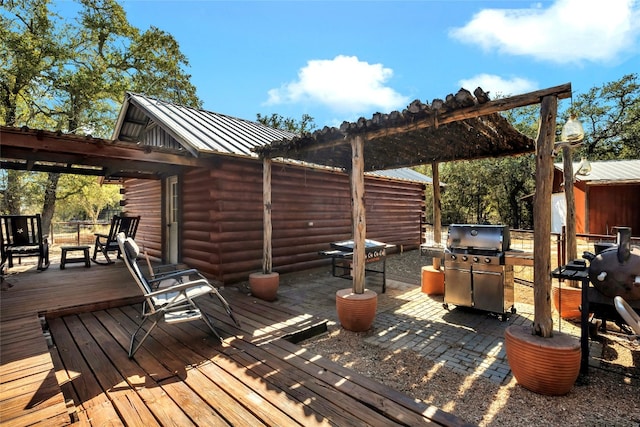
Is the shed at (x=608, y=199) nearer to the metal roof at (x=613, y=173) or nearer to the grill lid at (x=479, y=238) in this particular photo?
the metal roof at (x=613, y=173)

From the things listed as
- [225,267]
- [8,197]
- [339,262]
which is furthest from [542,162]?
[8,197]

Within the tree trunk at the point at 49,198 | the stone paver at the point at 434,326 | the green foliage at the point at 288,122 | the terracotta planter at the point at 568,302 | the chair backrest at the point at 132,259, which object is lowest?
the stone paver at the point at 434,326

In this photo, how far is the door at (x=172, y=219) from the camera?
23.4 ft

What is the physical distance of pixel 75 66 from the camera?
14.6 meters

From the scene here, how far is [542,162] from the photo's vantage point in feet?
8.71

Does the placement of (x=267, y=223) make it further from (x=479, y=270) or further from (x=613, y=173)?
(x=613, y=173)

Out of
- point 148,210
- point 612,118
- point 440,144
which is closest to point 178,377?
point 440,144

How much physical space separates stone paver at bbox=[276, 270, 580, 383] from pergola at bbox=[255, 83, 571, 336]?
71cm

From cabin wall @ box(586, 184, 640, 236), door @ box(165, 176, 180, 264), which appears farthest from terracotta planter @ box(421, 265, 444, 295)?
cabin wall @ box(586, 184, 640, 236)

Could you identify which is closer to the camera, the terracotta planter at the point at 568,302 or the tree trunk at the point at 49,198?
the terracotta planter at the point at 568,302

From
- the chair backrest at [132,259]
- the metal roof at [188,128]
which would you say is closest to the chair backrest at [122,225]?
the metal roof at [188,128]

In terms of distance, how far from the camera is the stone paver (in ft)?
10.4

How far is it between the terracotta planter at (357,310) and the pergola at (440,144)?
0.78ft

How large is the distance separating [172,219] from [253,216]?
7.91ft
